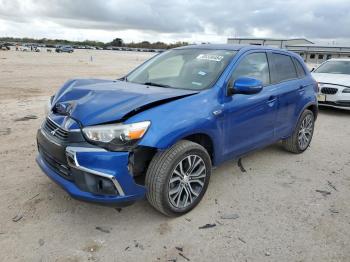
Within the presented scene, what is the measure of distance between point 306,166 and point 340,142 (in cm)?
189

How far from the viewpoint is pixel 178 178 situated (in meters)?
3.39

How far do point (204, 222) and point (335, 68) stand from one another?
893cm

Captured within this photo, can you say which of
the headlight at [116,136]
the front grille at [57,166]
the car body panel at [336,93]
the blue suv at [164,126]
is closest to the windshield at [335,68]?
the car body panel at [336,93]

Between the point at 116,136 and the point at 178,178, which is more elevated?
the point at 116,136

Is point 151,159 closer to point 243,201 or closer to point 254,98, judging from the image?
point 243,201

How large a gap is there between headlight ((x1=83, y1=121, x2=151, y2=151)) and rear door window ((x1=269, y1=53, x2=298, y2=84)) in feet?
8.47

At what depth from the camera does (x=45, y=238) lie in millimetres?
3062

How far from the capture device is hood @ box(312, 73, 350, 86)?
9105mm

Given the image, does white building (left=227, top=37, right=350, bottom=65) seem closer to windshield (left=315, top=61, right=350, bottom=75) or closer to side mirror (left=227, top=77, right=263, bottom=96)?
windshield (left=315, top=61, right=350, bottom=75)

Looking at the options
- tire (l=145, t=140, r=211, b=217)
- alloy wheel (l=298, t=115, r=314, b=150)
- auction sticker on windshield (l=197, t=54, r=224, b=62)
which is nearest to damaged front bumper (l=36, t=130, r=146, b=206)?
tire (l=145, t=140, r=211, b=217)

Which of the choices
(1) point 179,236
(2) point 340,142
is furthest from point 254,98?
(2) point 340,142

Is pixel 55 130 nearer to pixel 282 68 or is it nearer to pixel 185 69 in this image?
pixel 185 69

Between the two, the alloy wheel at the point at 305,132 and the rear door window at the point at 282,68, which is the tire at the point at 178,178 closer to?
the rear door window at the point at 282,68

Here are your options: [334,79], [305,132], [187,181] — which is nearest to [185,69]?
[187,181]
